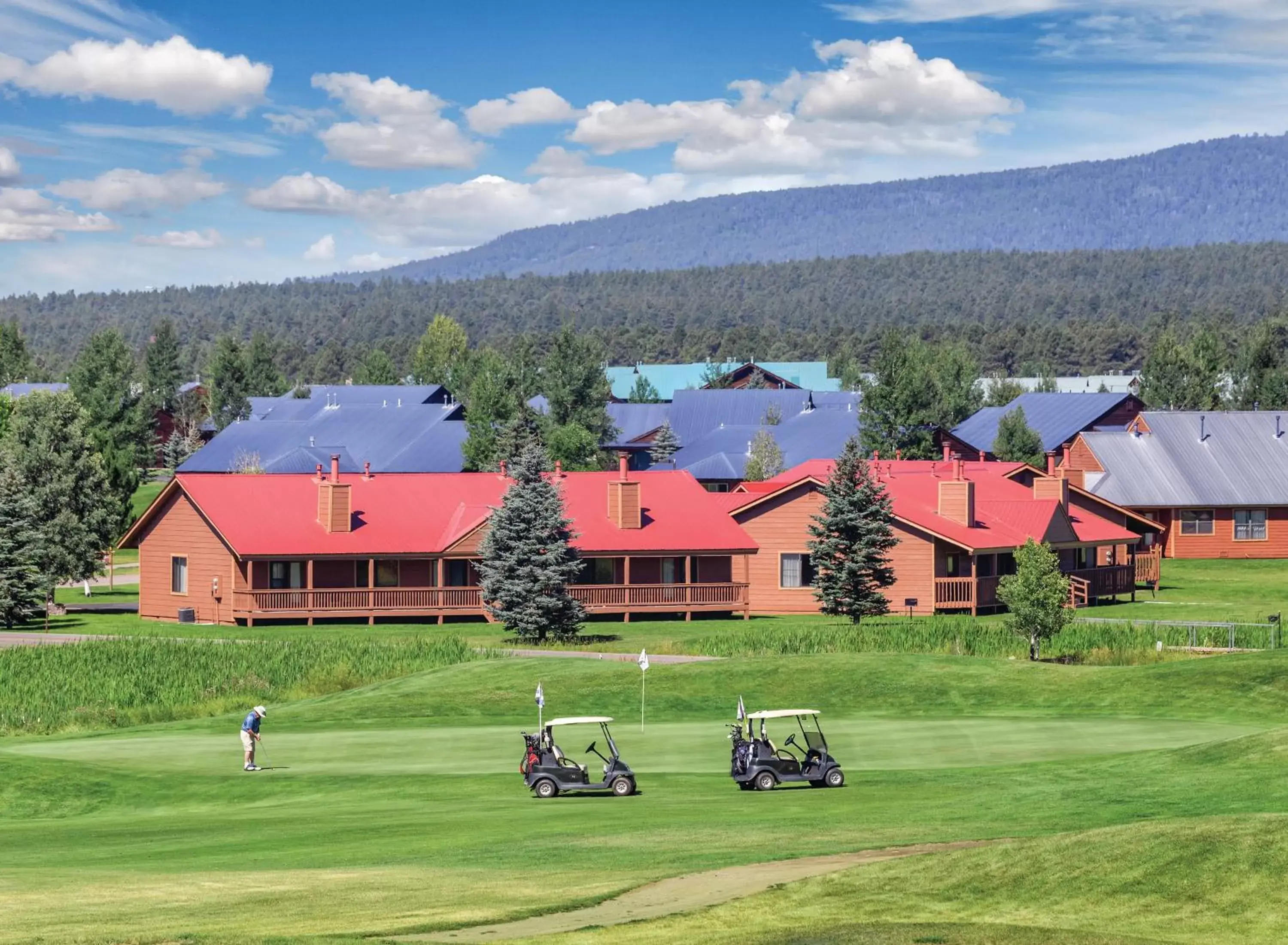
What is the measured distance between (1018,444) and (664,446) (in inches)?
1044

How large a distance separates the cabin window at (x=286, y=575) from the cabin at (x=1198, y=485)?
41.0m

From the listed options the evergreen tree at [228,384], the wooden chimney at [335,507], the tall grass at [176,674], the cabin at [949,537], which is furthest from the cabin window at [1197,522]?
the evergreen tree at [228,384]

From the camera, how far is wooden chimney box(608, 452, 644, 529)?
73938 millimetres

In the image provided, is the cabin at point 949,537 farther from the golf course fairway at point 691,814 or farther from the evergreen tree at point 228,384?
the evergreen tree at point 228,384

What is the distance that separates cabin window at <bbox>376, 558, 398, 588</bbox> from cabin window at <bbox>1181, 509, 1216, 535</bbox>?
4423 centimetres

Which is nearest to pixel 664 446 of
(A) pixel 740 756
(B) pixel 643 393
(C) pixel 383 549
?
(B) pixel 643 393

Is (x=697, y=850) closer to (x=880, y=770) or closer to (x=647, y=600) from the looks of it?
(x=880, y=770)

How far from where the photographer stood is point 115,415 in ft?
455

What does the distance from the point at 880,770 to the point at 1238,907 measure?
46.2 ft

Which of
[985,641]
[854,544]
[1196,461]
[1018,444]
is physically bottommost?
[985,641]

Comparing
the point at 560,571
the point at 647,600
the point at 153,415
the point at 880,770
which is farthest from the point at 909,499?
the point at 153,415

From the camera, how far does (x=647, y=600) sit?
73312 mm

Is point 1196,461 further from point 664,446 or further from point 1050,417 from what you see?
point 664,446

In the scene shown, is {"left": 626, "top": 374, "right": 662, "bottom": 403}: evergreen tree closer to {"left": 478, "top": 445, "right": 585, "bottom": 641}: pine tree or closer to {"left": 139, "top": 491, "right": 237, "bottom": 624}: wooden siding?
{"left": 139, "top": 491, "right": 237, "bottom": 624}: wooden siding
